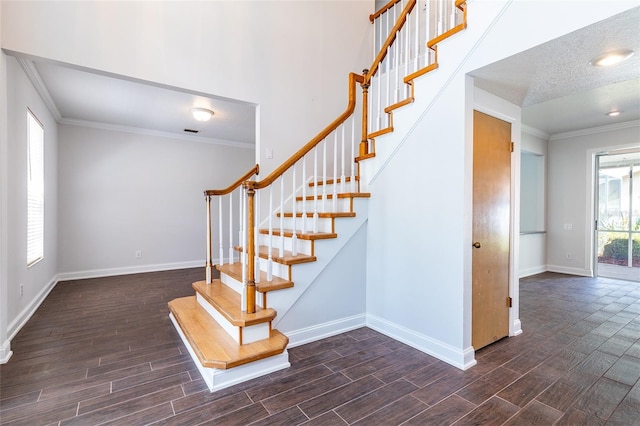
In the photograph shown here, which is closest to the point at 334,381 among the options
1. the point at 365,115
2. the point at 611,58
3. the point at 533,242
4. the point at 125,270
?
the point at 365,115

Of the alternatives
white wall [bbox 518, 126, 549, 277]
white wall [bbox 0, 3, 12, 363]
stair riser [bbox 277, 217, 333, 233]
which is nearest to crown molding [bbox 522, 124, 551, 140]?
white wall [bbox 518, 126, 549, 277]

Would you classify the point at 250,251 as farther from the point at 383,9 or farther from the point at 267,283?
the point at 383,9

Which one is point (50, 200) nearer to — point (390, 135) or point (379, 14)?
point (390, 135)

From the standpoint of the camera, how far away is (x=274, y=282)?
7.96 ft

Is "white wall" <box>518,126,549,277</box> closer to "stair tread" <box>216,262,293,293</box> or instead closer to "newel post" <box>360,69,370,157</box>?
"newel post" <box>360,69,370,157</box>

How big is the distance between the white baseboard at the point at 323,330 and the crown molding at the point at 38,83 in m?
→ 3.18

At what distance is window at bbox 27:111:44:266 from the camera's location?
10.9 ft

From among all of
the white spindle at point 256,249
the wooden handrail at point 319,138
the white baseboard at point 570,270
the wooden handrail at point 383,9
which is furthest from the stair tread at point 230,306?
the white baseboard at point 570,270

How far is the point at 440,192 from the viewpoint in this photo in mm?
2318

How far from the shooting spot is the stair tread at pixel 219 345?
76.5 inches

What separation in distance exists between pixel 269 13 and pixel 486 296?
375 centimetres

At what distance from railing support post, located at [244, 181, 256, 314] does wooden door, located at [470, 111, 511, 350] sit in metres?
1.72

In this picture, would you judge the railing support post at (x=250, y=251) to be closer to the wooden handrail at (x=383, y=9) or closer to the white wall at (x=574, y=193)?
the wooden handrail at (x=383, y=9)

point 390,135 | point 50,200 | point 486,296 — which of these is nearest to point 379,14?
point 390,135
